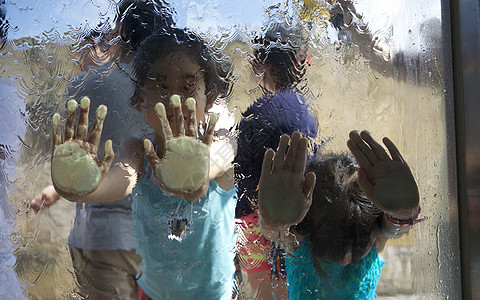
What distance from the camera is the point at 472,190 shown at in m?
0.55

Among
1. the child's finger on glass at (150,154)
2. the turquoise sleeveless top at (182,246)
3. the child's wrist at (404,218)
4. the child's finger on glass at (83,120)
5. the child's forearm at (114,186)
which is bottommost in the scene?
the child's wrist at (404,218)

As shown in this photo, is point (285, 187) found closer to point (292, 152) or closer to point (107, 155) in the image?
point (292, 152)

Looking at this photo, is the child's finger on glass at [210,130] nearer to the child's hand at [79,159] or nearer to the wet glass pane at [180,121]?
the wet glass pane at [180,121]

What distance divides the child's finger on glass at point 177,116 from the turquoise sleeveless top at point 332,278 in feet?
0.66

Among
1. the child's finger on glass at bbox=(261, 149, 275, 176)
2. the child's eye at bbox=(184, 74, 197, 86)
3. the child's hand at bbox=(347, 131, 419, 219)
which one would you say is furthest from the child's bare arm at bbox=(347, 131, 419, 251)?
the child's eye at bbox=(184, 74, 197, 86)

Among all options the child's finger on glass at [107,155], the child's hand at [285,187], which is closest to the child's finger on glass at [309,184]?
the child's hand at [285,187]

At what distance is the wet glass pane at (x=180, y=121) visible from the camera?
49 cm

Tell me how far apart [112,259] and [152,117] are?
0.59 feet

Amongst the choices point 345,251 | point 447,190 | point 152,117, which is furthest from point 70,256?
point 447,190

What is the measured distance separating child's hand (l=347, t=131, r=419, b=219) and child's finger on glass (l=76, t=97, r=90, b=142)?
12.5 inches

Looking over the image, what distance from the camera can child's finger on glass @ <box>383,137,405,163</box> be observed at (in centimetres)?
51

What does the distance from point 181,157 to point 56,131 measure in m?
0.16

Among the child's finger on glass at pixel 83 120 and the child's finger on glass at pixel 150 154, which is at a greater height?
the child's finger on glass at pixel 83 120

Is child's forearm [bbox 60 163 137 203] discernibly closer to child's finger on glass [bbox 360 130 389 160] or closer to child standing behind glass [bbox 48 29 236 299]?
child standing behind glass [bbox 48 29 236 299]
